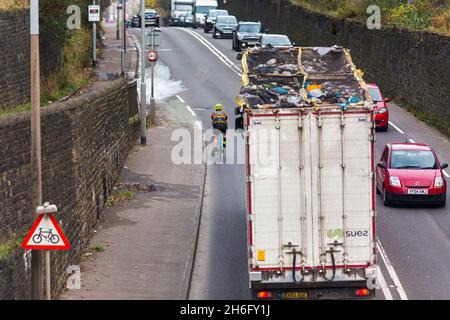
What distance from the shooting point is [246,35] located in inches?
2391

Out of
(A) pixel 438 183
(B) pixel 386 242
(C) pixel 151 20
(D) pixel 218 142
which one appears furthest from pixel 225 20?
(B) pixel 386 242

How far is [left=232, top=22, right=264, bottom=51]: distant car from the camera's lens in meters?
60.3

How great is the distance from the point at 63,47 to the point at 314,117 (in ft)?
80.1

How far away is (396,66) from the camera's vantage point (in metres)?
46.8

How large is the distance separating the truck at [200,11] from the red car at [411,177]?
57.5 m

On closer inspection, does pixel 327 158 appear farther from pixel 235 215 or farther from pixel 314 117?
pixel 235 215

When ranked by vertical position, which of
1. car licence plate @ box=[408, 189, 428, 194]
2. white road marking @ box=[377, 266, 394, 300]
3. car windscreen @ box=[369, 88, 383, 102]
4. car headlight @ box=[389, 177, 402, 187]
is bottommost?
white road marking @ box=[377, 266, 394, 300]

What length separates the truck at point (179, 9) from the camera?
290 ft

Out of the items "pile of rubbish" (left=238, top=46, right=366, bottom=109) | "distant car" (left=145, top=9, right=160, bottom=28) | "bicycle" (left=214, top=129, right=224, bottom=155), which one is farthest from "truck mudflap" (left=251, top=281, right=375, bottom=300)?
"distant car" (left=145, top=9, right=160, bottom=28)

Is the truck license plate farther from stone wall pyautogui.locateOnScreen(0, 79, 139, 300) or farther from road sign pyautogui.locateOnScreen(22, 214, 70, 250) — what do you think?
road sign pyautogui.locateOnScreen(22, 214, 70, 250)

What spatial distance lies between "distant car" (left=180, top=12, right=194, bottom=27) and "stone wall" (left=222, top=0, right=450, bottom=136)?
21.7 metres

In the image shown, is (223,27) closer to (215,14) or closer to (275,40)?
(215,14)

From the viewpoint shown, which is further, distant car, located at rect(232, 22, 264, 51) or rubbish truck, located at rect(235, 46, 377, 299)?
distant car, located at rect(232, 22, 264, 51)

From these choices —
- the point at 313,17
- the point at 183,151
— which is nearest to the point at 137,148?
the point at 183,151
